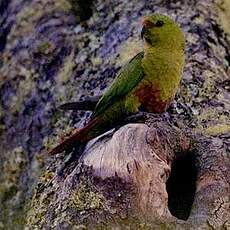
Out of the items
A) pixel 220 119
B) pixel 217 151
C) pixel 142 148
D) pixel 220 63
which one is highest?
pixel 142 148

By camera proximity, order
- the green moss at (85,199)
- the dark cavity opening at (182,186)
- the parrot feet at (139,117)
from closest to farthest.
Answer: the green moss at (85,199) → the dark cavity opening at (182,186) → the parrot feet at (139,117)

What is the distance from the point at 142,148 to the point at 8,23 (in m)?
1.60

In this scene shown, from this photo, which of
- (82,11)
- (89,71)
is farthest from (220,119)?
(82,11)

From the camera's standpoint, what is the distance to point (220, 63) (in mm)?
2703

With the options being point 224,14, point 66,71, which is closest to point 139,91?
point 66,71

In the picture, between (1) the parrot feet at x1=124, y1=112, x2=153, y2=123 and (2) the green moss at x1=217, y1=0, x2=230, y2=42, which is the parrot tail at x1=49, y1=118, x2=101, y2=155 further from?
(2) the green moss at x1=217, y1=0, x2=230, y2=42

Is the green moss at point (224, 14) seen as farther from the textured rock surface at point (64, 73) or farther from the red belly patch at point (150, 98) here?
the red belly patch at point (150, 98)

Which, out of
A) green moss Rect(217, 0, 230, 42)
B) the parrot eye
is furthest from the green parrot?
green moss Rect(217, 0, 230, 42)

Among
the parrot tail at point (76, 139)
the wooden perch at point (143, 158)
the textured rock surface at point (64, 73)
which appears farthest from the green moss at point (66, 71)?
the wooden perch at point (143, 158)

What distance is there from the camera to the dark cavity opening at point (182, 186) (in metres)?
1.91

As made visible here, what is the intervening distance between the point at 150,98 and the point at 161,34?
0.24 m

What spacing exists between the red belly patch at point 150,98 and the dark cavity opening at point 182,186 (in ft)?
0.88

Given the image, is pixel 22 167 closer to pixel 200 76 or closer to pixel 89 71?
pixel 89 71

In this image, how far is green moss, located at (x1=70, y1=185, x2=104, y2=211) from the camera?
1.75 meters
